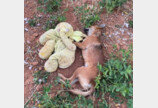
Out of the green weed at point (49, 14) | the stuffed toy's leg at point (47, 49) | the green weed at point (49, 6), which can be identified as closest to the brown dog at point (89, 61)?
the stuffed toy's leg at point (47, 49)

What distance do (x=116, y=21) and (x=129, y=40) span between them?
677mm

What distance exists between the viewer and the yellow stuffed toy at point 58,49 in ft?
10.9

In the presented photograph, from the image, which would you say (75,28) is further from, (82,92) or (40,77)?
(82,92)

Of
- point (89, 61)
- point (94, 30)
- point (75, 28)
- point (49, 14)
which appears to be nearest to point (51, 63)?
point (89, 61)

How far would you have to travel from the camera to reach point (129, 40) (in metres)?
3.88

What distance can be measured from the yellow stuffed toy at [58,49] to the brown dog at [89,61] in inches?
10.8

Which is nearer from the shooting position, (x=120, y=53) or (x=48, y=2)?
(x=120, y=53)

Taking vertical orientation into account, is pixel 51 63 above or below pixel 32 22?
below

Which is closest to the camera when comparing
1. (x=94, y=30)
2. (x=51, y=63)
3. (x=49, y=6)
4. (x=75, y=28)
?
(x=51, y=63)

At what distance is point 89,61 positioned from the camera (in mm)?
3496

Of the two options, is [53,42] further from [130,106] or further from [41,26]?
[130,106]

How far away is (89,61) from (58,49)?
0.75 meters

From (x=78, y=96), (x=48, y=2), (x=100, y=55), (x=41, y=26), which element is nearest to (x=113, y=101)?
(x=78, y=96)

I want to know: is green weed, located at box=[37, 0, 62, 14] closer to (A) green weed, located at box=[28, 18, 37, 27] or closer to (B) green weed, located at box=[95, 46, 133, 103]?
(A) green weed, located at box=[28, 18, 37, 27]
